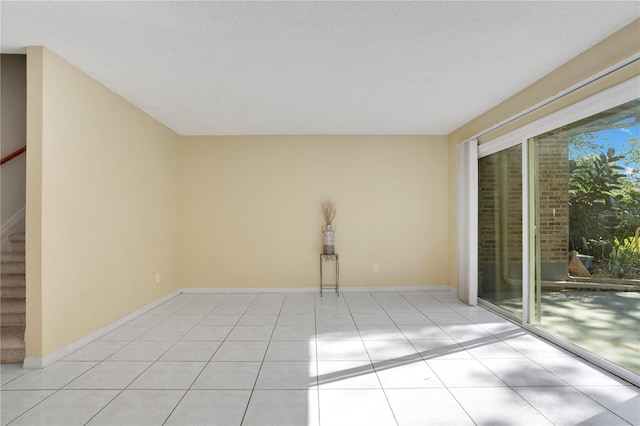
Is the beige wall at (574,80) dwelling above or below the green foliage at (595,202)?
above

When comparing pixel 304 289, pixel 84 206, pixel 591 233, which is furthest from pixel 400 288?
pixel 84 206

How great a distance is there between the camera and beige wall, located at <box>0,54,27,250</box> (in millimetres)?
3946

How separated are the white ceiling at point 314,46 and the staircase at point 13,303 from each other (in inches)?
76.0

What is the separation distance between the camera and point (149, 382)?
2.68m

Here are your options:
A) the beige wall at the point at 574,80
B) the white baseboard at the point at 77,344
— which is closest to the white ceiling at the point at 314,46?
the beige wall at the point at 574,80

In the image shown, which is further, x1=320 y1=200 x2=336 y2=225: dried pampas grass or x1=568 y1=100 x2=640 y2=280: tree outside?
x1=320 y1=200 x2=336 y2=225: dried pampas grass

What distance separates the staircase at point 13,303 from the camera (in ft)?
9.92

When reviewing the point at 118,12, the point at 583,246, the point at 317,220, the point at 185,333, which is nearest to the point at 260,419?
the point at 185,333

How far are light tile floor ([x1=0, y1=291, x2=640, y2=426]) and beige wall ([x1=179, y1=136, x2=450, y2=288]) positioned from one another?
5.47 ft

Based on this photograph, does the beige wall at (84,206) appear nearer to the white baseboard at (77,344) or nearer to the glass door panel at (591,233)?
the white baseboard at (77,344)

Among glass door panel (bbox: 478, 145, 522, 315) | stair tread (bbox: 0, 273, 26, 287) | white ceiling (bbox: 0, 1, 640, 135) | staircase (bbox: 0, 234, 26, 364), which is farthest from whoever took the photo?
glass door panel (bbox: 478, 145, 522, 315)

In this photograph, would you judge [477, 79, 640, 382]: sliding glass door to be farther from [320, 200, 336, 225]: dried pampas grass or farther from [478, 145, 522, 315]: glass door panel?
[320, 200, 336, 225]: dried pampas grass

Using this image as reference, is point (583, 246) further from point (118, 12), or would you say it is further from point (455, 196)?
point (118, 12)

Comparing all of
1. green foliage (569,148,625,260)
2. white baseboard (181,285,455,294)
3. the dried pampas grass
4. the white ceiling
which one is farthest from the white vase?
green foliage (569,148,625,260)
